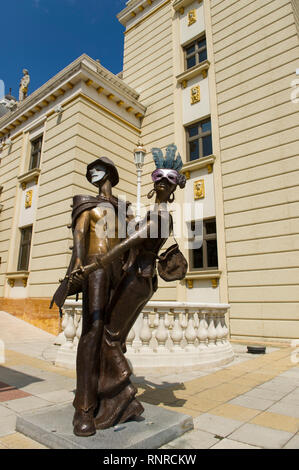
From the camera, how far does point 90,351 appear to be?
260 centimetres

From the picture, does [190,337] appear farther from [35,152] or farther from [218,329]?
[35,152]

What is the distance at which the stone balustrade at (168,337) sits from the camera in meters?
5.63

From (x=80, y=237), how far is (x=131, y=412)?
5.64 feet

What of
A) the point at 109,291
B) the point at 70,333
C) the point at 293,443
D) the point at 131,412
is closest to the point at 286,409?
the point at 293,443

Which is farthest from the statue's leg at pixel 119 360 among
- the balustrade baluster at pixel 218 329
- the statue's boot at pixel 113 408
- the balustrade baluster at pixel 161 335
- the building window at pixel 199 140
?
the building window at pixel 199 140

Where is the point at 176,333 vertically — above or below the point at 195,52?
below

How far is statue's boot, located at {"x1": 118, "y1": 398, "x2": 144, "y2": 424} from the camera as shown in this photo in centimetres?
263

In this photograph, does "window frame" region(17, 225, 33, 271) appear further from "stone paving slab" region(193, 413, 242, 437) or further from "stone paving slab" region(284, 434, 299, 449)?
"stone paving slab" region(284, 434, 299, 449)

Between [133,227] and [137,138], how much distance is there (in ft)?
43.3

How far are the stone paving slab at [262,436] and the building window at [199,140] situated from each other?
1114cm

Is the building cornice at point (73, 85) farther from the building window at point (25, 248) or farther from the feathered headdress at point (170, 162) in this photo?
the feathered headdress at point (170, 162)

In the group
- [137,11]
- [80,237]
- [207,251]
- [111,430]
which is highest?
[137,11]

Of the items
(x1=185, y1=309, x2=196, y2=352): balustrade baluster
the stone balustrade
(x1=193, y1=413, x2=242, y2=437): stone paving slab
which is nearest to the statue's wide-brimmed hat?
(x1=193, y1=413, x2=242, y2=437): stone paving slab

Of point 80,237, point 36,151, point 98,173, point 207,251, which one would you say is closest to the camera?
point 80,237
